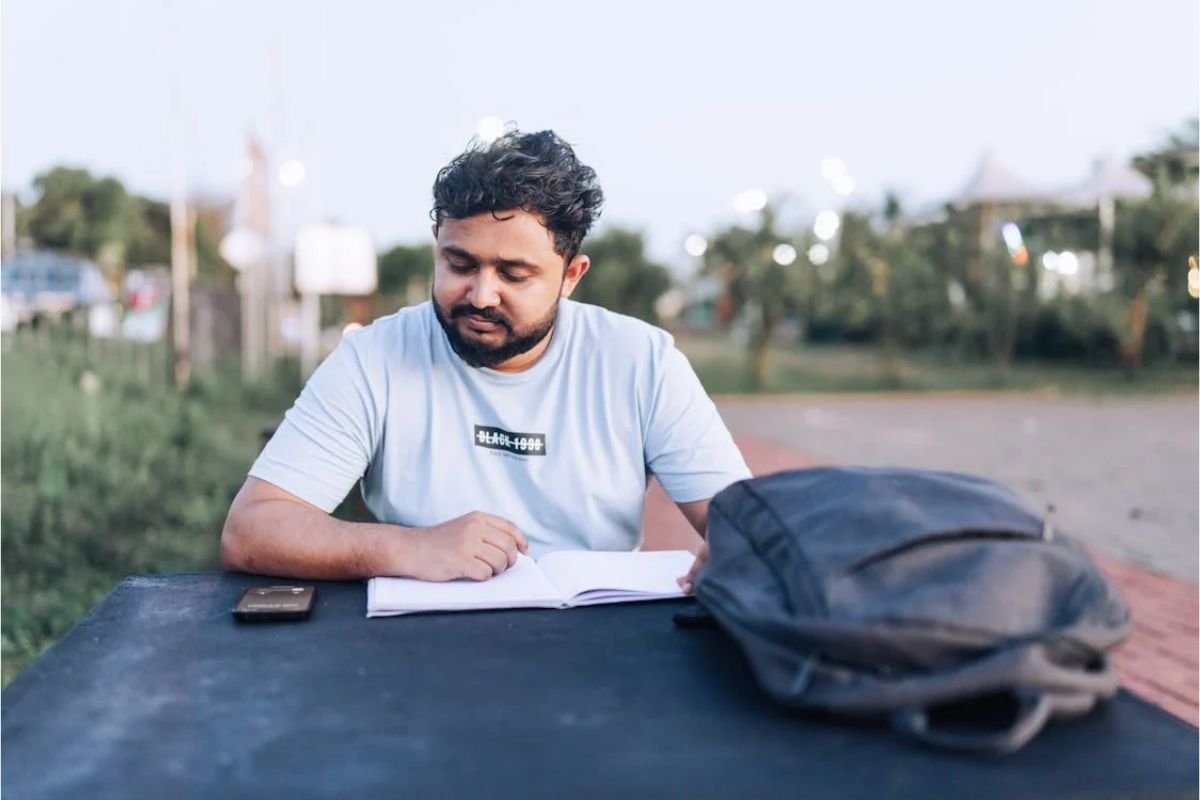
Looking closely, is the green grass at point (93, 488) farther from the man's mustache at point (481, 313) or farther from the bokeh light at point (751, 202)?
the bokeh light at point (751, 202)

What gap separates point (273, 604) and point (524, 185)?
816mm

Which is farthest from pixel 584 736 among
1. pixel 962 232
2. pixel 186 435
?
pixel 962 232

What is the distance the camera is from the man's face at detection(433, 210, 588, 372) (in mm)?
1881

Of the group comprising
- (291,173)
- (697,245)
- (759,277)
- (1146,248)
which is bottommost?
(759,277)

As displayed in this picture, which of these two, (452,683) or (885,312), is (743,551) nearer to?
(452,683)

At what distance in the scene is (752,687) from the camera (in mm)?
1131

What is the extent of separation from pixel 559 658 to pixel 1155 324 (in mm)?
17214

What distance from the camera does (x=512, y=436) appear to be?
199 cm

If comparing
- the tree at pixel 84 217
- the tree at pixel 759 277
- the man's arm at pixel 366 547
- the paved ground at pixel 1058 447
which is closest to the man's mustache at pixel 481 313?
the man's arm at pixel 366 547

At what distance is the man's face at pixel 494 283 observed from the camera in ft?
6.17

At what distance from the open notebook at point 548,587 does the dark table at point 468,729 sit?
0.28 feet

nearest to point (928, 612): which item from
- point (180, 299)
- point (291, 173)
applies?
point (180, 299)

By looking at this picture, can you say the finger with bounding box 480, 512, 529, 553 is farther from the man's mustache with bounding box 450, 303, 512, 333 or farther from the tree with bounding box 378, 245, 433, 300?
the tree with bounding box 378, 245, 433, 300

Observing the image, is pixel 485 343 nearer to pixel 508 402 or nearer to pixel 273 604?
pixel 508 402
